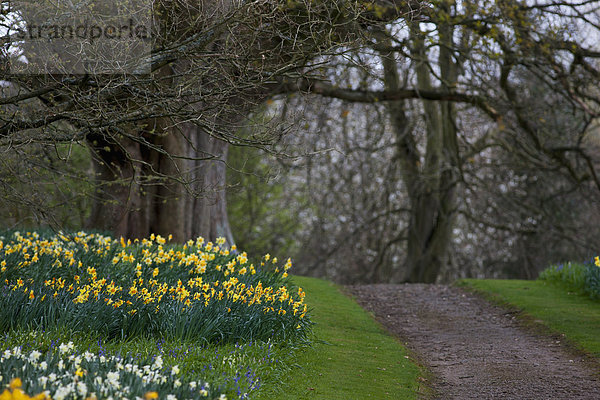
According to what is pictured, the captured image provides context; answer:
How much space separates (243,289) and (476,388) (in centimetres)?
246

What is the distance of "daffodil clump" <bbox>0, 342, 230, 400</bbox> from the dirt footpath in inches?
111

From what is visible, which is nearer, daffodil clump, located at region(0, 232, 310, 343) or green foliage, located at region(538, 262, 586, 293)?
daffodil clump, located at region(0, 232, 310, 343)

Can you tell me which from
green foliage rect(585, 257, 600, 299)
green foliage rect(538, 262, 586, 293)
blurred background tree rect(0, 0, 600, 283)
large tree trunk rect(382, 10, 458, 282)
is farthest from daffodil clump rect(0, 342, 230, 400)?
large tree trunk rect(382, 10, 458, 282)

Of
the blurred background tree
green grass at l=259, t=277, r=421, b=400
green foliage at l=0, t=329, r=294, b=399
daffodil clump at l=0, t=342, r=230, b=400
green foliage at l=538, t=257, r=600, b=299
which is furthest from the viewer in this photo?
green foliage at l=538, t=257, r=600, b=299

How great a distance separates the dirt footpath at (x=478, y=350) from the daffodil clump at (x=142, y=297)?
1.69 meters

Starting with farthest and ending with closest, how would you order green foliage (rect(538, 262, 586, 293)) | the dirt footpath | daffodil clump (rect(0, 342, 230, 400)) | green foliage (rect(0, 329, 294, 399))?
green foliage (rect(538, 262, 586, 293)) → the dirt footpath → green foliage (rect(0, 329, 294, 399)) → daffodil clump (rect(0, 342, 230, 400))

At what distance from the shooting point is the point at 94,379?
12.6 ft

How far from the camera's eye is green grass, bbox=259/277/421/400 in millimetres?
5355

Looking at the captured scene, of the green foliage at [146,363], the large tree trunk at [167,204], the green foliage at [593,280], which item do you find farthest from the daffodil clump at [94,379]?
the green foliage at [593,280]

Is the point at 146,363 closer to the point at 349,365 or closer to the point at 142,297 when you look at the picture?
the point at 142,297

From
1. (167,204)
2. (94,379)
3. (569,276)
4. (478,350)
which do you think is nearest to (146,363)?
(94,379)

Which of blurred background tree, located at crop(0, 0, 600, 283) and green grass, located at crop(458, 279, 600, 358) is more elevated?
blurred background tree, located at crop(0, 0, 600, 283)

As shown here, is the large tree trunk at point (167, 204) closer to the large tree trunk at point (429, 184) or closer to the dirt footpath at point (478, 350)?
the dirt footpath at point (478, 350)

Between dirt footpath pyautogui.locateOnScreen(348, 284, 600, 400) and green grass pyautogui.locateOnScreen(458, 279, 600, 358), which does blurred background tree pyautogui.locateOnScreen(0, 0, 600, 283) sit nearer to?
dirt footpath pyautogui.locateOnScreen(348, 284, 600, 400)
